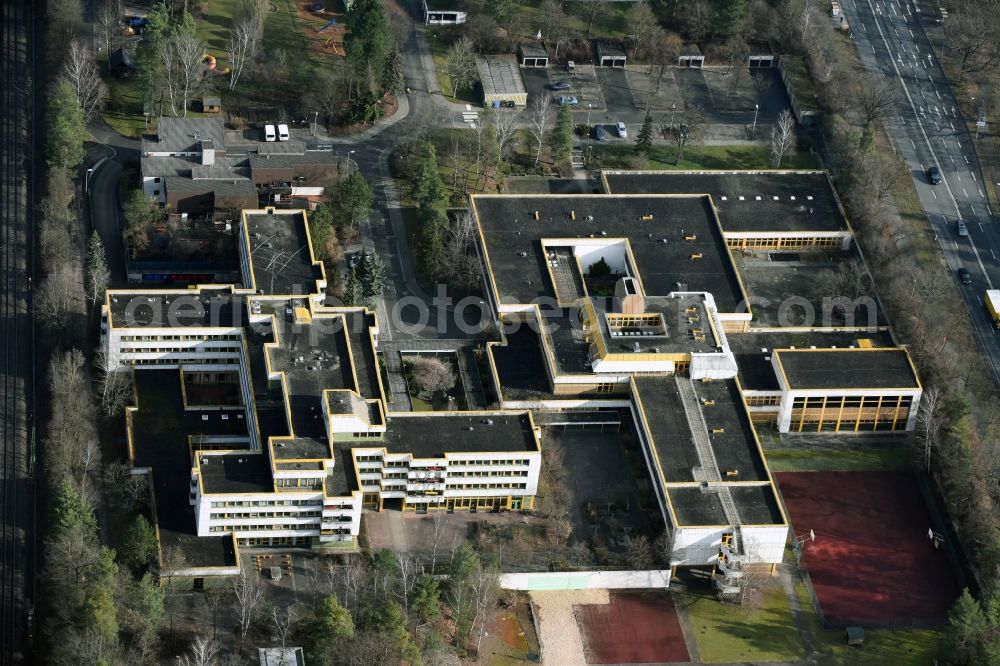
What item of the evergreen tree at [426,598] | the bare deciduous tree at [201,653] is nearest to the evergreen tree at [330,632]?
the evergreen tree at [426,598]

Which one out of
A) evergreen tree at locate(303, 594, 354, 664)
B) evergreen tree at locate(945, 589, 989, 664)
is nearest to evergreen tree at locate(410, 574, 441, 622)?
evergreen tree at locate(303, 594, 354, 664)

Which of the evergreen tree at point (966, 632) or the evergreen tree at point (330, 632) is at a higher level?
the evergreen tree at point (966, 632)

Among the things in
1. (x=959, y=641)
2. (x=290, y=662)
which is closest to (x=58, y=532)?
(x=290, y=662)

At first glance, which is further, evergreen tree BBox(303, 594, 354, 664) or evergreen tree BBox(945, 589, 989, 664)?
evergreen tree BBox(945, 589, 989, 664)

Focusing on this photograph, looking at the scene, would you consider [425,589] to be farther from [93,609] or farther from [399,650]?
[93,609]

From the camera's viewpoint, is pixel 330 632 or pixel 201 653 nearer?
pixel 201 653

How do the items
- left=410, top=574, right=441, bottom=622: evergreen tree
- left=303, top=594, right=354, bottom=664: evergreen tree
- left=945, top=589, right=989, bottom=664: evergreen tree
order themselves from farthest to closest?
left=410, top=574, right=441, bottom=622: evergreen tree
left=945, top=589, right=989, bottom=664: evergreen tree
left=303, top=594, right=354, bottom=664: evergreen tree

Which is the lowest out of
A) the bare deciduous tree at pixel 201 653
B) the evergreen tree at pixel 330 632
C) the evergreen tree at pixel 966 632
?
the bare deciduous tree at pixel 201 653

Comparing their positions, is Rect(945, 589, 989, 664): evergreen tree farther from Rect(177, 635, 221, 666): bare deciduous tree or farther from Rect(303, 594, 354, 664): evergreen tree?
Rect(177, 635, 221, 666): bare deciduous tree

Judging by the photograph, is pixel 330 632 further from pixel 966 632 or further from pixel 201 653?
pixel 966 632

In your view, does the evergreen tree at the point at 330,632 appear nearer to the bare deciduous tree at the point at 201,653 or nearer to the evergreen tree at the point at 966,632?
the bare deciduous tree at the point at 201,653

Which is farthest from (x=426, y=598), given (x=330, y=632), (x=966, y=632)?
(x=966, y=632)
